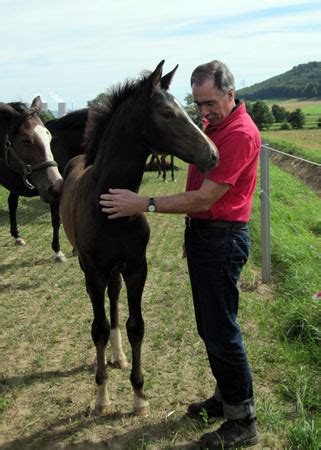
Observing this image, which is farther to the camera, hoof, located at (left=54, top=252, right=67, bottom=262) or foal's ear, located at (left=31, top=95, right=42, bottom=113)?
hoof, located at (left=54, top=252, right=67, bottom=262)

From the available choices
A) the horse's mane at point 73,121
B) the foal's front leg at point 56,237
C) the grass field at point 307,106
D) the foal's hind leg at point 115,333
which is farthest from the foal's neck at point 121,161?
the grass field at point 307,106

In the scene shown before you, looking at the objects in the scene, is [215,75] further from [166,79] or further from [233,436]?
[233,436]

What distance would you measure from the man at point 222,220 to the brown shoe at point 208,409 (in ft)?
0.95

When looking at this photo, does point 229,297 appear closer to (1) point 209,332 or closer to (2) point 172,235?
(1) point 209,332

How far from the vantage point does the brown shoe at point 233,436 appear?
288 cm

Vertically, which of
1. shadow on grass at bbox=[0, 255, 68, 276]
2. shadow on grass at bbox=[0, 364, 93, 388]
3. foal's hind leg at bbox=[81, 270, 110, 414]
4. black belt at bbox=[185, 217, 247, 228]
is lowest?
shadow on grass at bbox=[0, 255, 68, 276]

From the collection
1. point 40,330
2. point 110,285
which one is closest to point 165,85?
point 110,285

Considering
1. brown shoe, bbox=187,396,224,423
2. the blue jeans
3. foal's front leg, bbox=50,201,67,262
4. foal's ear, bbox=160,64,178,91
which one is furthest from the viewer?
foal's front leg, bbox=50,201,67,262

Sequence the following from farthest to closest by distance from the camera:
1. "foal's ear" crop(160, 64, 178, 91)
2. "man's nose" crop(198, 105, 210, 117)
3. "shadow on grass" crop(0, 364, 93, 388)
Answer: "shadow on grass" crop(0, 364, 93, 388), "foal's ear" crop(160, 64, 178, 91), "man's nose" crop(198, 105, 210, 117)

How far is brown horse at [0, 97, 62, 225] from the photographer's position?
17.4 ft

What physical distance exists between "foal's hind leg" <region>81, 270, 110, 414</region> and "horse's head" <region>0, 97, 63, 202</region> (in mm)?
2160

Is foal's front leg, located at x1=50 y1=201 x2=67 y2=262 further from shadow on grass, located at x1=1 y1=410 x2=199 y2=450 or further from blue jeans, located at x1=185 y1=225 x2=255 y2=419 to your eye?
blue jeans, located at x1=185 y1=225 x2=255 y2=419

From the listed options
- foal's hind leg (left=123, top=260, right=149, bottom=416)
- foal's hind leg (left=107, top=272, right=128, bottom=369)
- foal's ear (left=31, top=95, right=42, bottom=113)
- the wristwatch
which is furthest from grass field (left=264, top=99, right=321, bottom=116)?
the wristwatch

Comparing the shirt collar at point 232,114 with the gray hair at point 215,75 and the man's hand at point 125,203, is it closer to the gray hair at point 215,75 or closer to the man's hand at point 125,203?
the gray hair at point 215,75
